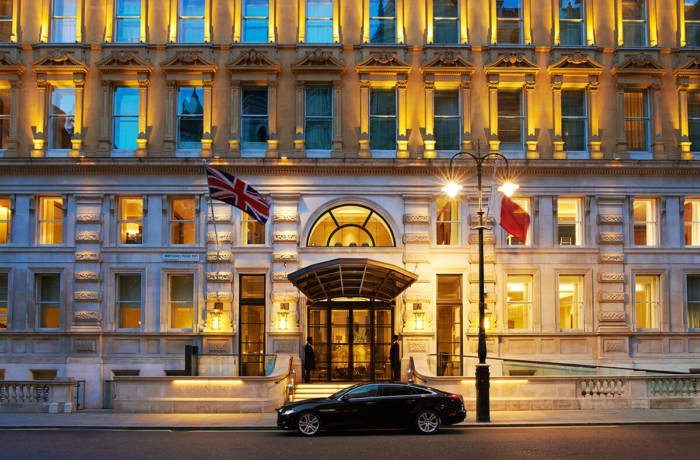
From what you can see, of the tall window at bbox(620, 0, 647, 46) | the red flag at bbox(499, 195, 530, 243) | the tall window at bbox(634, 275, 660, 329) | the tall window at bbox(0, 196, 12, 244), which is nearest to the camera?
the red flag at bbox(499, 195, 530, 243)

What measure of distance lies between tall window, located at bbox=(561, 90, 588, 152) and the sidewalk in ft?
39.5

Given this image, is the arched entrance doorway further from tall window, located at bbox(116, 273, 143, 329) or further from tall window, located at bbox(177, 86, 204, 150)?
tall window, located at bbox(177, 86, 204, 150)

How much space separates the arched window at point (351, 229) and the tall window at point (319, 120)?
282 centimetres

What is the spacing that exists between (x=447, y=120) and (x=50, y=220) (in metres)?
16.8

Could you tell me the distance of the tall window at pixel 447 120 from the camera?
119 feet

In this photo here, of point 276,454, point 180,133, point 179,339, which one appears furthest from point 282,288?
point 276,454

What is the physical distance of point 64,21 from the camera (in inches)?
1437

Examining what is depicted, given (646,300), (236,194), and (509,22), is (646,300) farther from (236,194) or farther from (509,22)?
(236,194)

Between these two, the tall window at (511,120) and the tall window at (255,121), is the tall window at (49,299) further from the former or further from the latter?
the tall window at (511,120)

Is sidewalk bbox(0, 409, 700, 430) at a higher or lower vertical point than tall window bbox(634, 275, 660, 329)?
lower

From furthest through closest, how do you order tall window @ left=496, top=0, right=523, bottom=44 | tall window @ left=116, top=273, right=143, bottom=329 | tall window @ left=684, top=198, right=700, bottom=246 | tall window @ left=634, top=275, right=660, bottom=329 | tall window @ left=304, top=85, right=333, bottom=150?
1. tall window @ left=496, top=0, right=523, bottom=44
2. tall window @ left=684, top=198, right=700, bottom=246
3. tall window @ left=304, top=85, right=333, bottom=150
4. tall window @ left=634, top=275, right=660, bottom=329
5. tall window @ left=116, top=273, right=143, bottom=329

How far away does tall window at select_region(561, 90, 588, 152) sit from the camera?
3644cm

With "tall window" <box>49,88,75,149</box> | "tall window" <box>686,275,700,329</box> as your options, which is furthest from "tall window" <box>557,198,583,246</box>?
"tall window" <box>49,88,75,149</box>

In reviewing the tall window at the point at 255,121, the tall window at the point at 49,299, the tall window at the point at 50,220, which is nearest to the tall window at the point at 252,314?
the tall window at the point at 255,121
